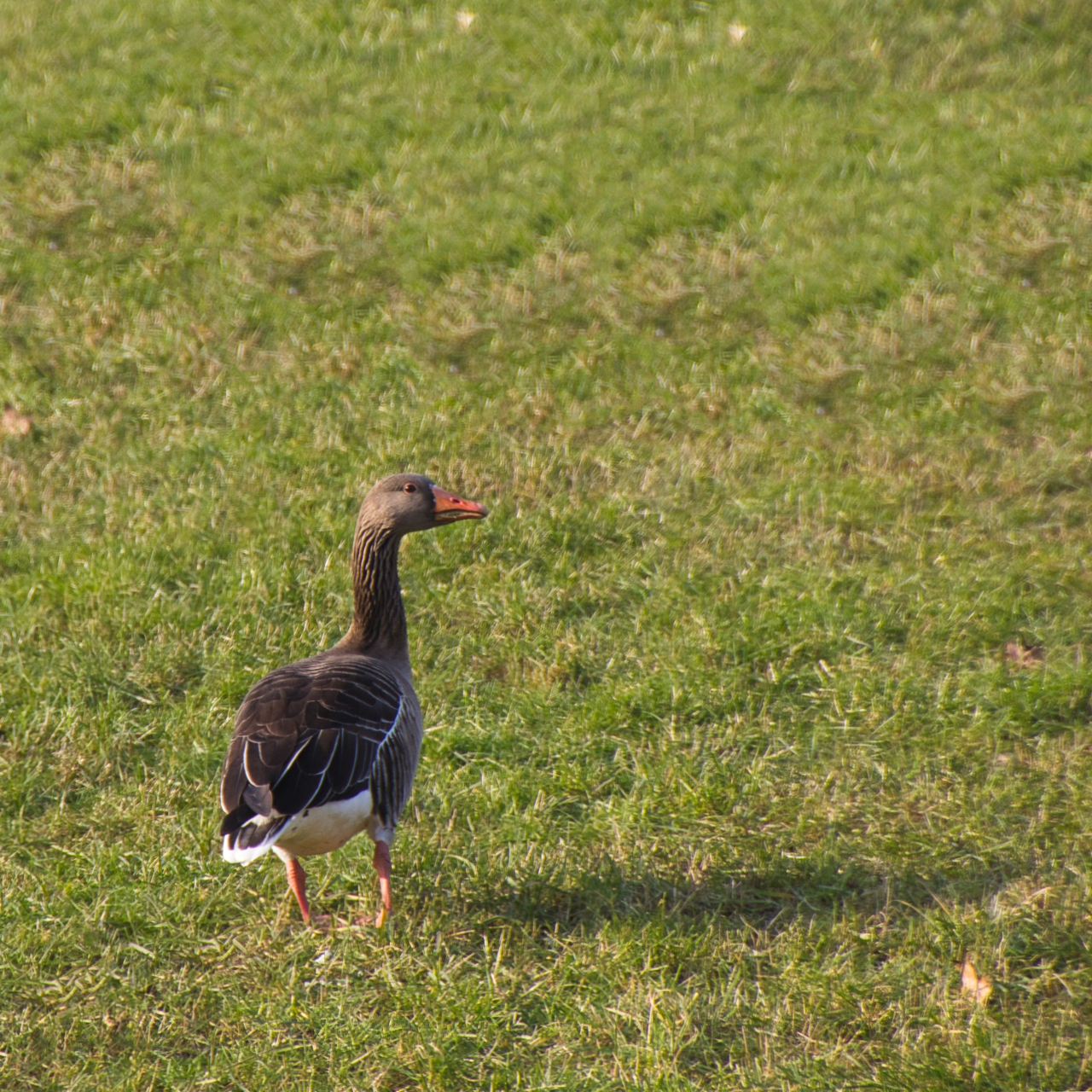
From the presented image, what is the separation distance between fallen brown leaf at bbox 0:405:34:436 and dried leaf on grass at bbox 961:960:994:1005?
6.34 meters

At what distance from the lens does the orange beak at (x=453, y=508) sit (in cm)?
564

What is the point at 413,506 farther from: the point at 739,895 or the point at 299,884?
the point at 739,895

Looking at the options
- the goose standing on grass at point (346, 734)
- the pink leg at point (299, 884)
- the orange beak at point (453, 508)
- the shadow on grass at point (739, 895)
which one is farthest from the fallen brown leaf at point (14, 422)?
the shadow on grass at point (739, 895)

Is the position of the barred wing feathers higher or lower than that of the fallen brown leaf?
lower

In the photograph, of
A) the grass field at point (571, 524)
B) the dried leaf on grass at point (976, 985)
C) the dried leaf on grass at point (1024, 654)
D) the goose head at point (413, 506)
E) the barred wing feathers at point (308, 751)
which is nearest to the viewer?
the barred wing feathers at point (308, 751)

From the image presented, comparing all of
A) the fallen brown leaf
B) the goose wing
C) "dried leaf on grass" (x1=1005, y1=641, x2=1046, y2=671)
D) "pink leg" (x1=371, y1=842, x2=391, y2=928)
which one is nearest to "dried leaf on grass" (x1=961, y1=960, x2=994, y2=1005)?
A: "dried leaf on grass" (x1=1005, y1=641, x2=1046, y2=671)

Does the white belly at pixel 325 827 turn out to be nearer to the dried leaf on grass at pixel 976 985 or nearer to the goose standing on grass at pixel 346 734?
the goose standing on grass at pixel 346 734

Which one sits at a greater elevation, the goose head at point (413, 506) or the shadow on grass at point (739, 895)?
the goose head at point (413, 506)

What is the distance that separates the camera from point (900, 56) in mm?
11055

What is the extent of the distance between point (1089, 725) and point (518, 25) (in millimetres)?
8400

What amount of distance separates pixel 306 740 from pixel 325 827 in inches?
13.1

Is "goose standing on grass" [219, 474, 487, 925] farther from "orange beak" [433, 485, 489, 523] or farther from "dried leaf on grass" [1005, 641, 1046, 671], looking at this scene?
"dried leaf on grass" [1005, 641, 1046, 671]

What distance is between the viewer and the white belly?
457 centimetres

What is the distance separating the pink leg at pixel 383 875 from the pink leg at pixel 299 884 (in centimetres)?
29
